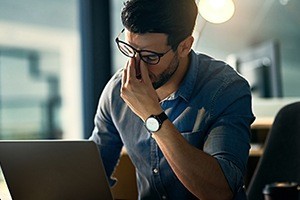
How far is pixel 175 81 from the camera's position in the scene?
1650mm

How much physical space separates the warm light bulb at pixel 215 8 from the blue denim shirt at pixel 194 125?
450 millimetres

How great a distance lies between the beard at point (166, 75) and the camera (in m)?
1.59

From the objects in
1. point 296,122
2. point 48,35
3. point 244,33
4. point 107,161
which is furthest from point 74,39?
point 296,122

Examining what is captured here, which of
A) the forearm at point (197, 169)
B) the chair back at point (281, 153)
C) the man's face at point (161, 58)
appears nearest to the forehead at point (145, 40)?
the man's face at point (161, 58)

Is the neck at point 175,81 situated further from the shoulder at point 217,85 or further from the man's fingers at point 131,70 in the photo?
the man's fingers at point 131,70

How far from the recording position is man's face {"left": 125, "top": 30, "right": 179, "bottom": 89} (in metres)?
1.52

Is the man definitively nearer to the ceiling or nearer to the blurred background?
the blurred background

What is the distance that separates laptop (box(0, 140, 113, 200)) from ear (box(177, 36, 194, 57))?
1.47 feet

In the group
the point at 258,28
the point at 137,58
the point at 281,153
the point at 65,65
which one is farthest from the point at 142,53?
the point at 258,28

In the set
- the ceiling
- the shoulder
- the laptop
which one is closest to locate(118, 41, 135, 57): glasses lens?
the shoulder

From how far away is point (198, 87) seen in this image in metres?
1.62

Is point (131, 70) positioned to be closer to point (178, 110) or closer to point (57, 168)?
point (178, 110)

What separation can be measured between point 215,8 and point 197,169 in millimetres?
900

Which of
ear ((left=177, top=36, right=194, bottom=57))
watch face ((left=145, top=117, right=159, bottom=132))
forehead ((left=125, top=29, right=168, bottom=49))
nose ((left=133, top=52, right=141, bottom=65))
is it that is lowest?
watch face ((left=145, top=117, right=159, bottom=132))
